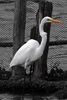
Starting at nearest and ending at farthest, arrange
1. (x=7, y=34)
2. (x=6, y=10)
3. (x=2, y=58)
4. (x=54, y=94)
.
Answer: (x=54, y=94)
(x=2, y=58)
(x=7, y=34)
(x=6, y=10)

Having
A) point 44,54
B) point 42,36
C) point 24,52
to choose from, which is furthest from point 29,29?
point 42,36

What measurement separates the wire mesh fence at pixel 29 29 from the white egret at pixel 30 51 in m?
0.88

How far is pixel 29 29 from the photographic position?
51.2 feet

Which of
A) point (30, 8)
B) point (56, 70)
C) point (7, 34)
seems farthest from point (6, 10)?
point (56, 70)

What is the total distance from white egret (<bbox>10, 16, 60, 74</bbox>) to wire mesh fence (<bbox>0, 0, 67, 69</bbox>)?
0.88 meters

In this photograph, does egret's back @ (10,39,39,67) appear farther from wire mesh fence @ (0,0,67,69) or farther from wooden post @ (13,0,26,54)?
wire mesh fence @ (0,0,67,69)

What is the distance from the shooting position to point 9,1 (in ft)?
63.1

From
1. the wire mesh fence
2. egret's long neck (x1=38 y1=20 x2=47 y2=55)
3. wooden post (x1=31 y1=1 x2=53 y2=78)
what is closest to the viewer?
egret's long neck (x1=38 y1=20 x2=47 y2=55)

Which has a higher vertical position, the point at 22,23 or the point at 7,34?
the point at 22,23

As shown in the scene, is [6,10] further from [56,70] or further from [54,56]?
[56,70]

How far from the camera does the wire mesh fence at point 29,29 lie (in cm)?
1359

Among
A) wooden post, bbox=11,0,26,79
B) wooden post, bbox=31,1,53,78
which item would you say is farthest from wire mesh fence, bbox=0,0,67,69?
wooden post, bbox=11,0,26,79

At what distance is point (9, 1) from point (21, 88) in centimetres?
803

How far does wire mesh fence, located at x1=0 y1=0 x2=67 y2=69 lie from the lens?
44.6 feet
